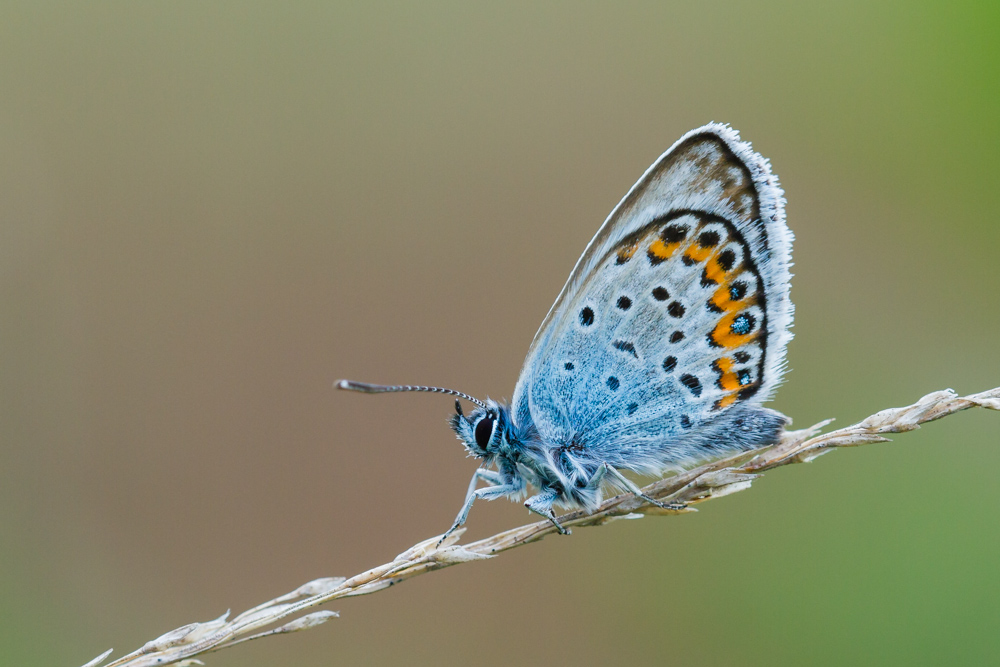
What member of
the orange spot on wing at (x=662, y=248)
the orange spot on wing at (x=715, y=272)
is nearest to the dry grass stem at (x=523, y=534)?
the orange spot on wing at (x=715, y=272)

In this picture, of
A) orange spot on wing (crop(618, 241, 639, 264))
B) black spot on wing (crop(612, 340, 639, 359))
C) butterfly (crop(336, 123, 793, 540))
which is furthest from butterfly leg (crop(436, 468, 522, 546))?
orange spot on wing (crop(618, 241, 639, 264))

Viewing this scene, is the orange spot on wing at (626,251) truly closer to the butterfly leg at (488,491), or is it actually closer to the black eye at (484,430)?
the black eye at (484,430)

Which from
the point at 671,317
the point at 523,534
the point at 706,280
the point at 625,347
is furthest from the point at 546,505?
the point at 706,280

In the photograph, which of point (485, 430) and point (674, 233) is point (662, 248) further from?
point (485, 430)

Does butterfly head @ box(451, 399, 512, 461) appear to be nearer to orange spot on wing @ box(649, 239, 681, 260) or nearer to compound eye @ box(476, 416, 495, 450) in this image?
compound eye @ box(476, 416, 495, 450)

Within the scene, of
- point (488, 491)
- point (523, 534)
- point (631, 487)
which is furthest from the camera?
point (488, 491)

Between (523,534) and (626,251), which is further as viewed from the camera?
(626,251)
